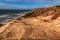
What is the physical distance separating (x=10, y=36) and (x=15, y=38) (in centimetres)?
19

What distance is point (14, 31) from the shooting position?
5684 millimetres

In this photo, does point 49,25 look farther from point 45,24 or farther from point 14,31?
point 14,31

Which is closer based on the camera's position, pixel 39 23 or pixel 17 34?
pixel 17 34

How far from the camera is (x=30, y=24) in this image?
19.7 feet

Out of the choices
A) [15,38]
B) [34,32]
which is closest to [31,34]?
[34,32]

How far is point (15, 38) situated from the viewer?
217 inches

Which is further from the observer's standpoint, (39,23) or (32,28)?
(39,23)

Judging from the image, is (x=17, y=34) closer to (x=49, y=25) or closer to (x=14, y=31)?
(x=14, y=31)

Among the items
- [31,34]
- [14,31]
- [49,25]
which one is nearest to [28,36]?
[31,34]

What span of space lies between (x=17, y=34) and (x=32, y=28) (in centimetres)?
51

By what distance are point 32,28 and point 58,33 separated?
829mm

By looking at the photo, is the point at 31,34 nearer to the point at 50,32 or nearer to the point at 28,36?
the point at 28,36

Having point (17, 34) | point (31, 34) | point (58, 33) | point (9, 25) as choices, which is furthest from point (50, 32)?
point (9, 25)

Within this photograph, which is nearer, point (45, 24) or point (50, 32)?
point (50, 32)
